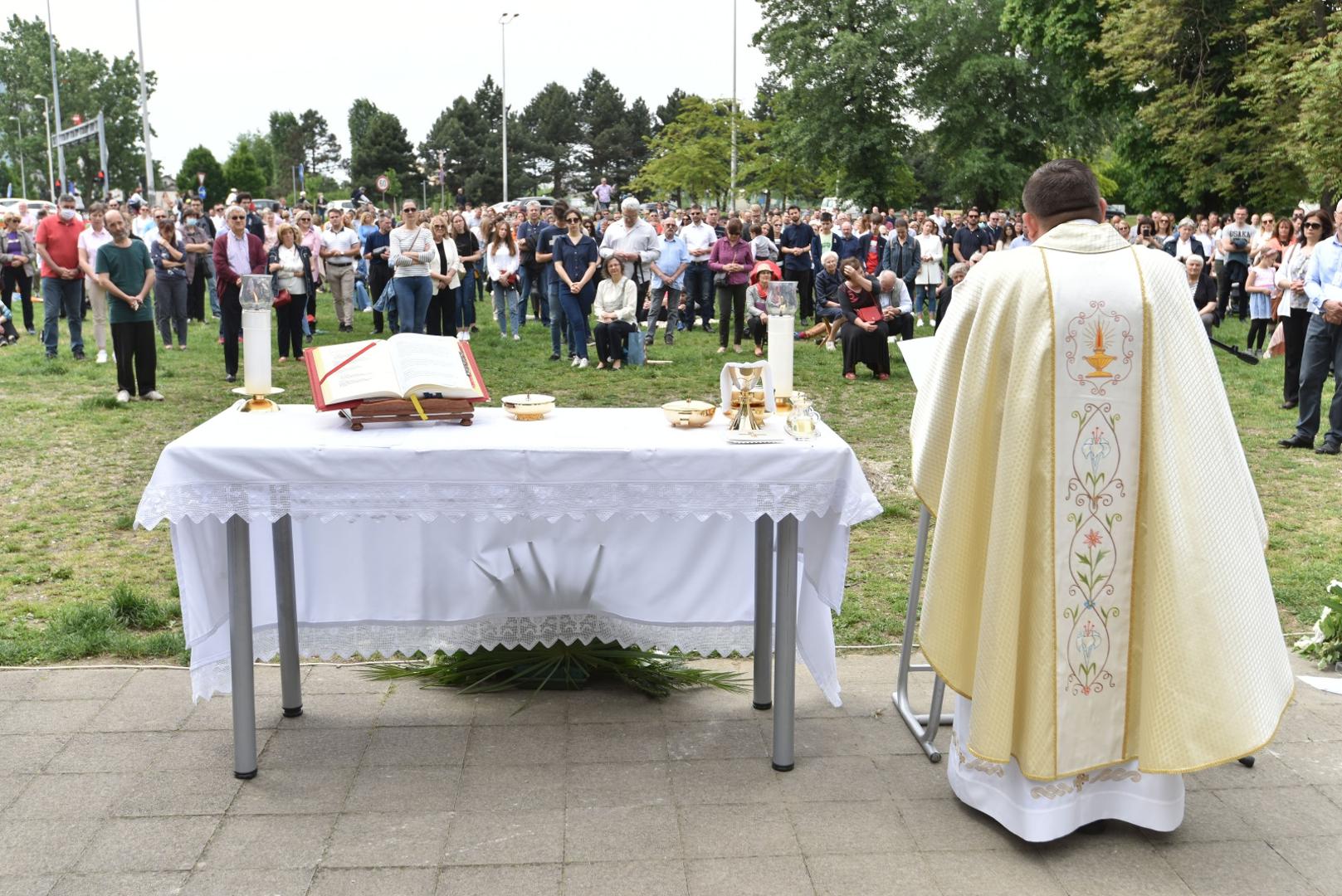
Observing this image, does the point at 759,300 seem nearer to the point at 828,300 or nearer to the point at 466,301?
the point at 828,300

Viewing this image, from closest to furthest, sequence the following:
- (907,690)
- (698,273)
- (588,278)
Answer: (907,690) < (588,278) < (698,273)

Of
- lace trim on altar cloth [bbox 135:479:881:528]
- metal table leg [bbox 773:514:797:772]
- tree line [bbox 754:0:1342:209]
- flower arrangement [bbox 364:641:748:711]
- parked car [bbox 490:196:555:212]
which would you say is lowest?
flower arrangement [bbox 364:641:748:711]

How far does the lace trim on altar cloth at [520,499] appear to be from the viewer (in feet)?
12.2

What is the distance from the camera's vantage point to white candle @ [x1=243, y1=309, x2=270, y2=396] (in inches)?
168

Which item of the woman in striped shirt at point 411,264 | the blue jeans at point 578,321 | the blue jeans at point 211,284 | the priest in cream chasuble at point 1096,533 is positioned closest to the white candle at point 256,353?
the priest in cream chasuble at point 1096,533

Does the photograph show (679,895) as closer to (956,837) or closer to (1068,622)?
(956,837)

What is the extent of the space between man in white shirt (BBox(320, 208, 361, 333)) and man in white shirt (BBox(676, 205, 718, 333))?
14.8 feet

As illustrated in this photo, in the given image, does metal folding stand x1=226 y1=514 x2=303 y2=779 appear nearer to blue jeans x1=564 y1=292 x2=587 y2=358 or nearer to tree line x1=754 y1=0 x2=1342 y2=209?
blue jeans x1=564 y1=292 x2=587 y2=358

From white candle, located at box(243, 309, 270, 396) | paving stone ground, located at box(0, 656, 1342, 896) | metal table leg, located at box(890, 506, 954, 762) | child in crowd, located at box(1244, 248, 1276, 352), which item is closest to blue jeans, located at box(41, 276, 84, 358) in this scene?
paving stone ground, located at box(0, 656, 1342, 896)

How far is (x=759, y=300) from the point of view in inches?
594

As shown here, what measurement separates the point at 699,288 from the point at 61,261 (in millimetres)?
8401

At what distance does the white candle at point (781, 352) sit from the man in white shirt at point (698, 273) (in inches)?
494

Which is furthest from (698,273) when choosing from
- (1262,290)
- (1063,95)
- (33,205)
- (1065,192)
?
(1063,95)

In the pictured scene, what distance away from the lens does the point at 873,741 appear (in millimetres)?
4238
